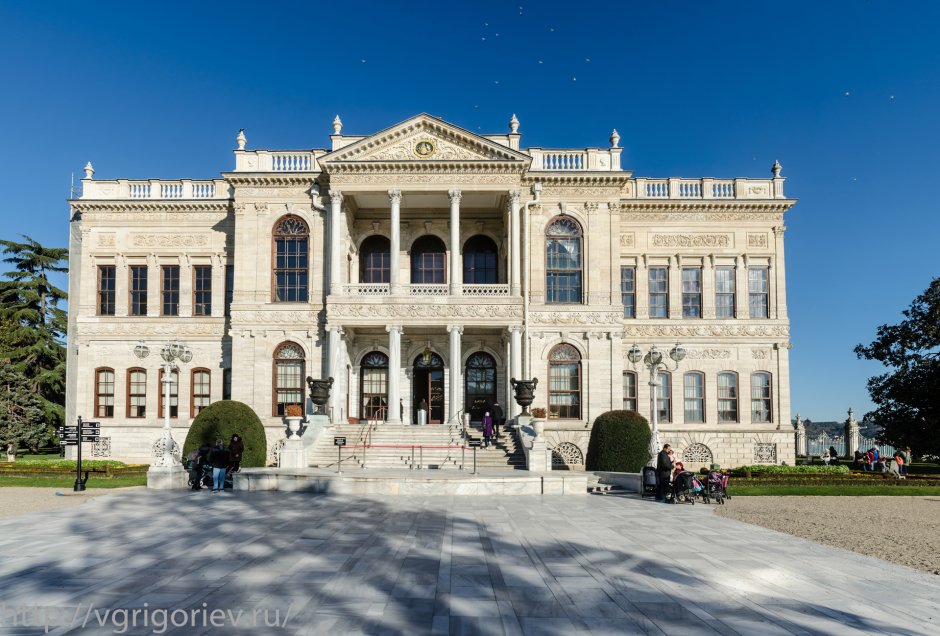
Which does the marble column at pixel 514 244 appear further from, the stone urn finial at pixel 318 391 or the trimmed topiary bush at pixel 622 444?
the stone urn finial at pixel 318 391

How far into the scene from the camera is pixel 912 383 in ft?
105

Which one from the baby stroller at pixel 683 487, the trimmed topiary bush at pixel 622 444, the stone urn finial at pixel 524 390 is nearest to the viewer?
the baby stroller at pixel 683 487

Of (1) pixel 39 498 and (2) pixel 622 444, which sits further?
(2) pixel 622 444

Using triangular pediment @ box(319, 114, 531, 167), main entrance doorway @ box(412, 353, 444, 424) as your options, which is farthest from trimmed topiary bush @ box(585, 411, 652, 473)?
triangular pediment @ box(319, 114, 531, 167)

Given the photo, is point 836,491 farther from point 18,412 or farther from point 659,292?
point 18,412

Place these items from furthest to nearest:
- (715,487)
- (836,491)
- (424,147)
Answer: (424,147) → (836,491) → (715,487)

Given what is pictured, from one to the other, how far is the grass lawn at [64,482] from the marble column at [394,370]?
32.6 feet

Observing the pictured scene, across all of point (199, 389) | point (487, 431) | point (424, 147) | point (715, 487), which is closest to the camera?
point (715, 487)

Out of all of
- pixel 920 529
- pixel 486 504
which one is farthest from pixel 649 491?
pixel 920 529

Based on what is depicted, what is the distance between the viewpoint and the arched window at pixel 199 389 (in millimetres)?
32250

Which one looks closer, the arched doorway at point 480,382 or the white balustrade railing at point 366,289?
the white balustrade railing at point 366,289

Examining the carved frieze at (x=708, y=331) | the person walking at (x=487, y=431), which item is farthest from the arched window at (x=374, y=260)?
the carved frieze at (x=708, y=331)

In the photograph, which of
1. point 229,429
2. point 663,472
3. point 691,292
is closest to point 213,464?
point 229,429

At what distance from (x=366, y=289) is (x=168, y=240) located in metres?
11.3
